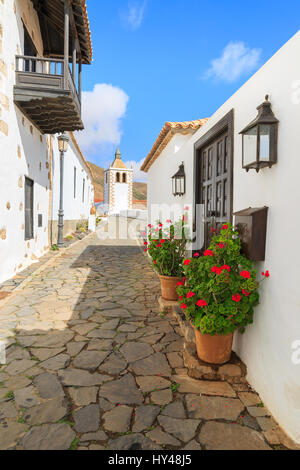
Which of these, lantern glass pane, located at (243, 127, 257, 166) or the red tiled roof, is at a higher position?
the red tiled roof

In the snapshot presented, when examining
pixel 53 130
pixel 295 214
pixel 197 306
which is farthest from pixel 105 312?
pixel 53 130

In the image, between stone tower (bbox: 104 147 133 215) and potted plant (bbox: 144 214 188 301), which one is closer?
potted plant (bbox: 144 214 188 301)

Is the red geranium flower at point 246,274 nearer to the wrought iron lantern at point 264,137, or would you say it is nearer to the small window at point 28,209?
the wrought iron lantern at point 264,137

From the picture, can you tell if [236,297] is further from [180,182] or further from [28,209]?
[28,209]

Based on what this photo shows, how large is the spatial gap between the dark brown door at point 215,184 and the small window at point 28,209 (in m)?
4.73

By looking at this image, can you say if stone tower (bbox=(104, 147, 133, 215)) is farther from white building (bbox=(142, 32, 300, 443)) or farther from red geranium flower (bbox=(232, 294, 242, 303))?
red geranium flower (bbox=(232, 294, 242, 303))

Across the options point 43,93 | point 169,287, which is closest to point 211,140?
point 169,287

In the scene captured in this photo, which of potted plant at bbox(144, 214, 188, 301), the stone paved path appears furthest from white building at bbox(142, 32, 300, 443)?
potted plant at bbox(144, 214, 188, 301)

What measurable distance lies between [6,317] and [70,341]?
1.32 m

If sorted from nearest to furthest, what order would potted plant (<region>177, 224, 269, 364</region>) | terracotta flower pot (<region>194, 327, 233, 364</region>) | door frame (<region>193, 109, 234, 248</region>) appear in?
potted plant (<region>177, 224, 269, 364</region>) → terracotta flower pot (<region>194, 327, 233, 364</region>) → door frame (<region>193, 109, 234, 248</region>)

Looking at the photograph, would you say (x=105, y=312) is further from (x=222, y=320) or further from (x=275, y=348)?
(x=275, y=348)

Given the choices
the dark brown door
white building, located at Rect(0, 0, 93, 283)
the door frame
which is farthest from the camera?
white building, located at Rect(0, 0, 93, 283)

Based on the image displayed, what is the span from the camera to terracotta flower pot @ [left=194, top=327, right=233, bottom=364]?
2.64m

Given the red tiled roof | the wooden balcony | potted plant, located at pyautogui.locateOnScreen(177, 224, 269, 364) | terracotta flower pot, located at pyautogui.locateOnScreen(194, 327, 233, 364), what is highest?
the wooden balcony
